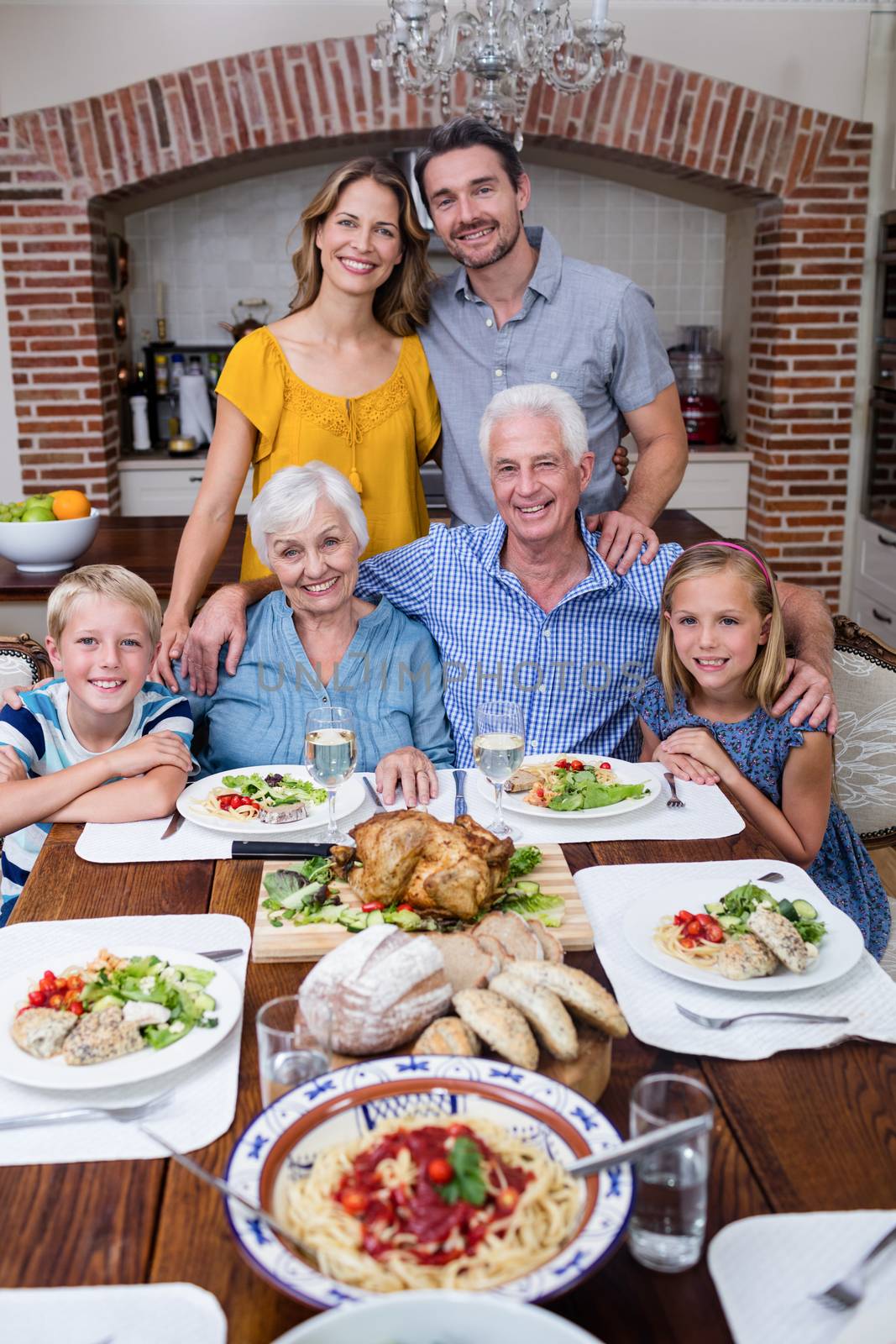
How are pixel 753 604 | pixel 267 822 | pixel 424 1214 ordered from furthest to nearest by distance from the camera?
pixel 753 604 < pixel 267 822 < pixel 424 1214

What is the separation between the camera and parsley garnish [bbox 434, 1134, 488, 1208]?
0.83 metres

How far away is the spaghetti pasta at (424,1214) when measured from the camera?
31.8 inches

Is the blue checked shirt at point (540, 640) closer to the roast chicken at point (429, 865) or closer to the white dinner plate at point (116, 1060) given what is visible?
the roast chicken at point (429, 865)

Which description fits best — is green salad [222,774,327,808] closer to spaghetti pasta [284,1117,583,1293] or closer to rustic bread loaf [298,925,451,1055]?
rustic bread loaf [298,925,451,1055]

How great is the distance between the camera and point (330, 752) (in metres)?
1.55

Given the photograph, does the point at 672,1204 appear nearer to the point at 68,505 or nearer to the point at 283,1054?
the point at 283,1054

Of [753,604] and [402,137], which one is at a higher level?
[402,137]

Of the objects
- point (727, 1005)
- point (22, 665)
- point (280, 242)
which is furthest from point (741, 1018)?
point (280, 242)

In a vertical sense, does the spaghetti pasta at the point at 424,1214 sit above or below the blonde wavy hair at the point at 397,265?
below

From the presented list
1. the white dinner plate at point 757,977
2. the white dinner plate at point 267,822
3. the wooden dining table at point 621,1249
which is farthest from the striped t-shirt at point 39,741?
the white dinner plate at point 757,977

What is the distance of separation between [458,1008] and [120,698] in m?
1.02

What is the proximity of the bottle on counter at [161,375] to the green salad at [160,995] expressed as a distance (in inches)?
196

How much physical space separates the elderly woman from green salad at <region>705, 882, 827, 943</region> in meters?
0.84

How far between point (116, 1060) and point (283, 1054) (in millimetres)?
205
